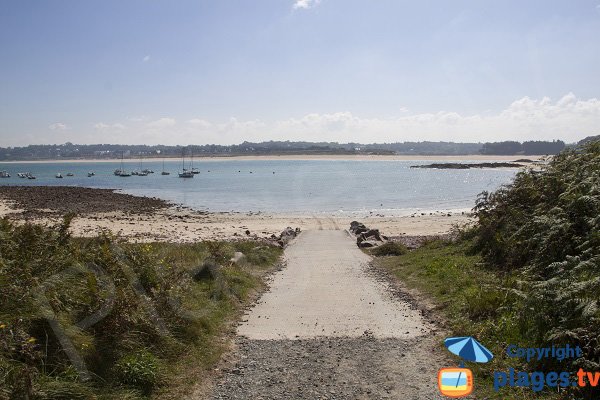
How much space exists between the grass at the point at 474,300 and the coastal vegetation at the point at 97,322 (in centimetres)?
417

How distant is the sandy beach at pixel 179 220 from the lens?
3219 cm

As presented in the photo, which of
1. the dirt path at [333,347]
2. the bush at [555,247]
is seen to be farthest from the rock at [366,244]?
the dirt path at [333,347]

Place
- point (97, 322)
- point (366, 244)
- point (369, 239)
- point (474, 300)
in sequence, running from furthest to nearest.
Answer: point (369, 239) < point (366, 244) < point (474, 300) < point (97, 322)

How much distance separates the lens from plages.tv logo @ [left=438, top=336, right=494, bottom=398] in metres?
6.20

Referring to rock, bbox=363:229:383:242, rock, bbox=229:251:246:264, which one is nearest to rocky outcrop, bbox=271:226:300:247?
→ rock, bbox=363:229:383:242

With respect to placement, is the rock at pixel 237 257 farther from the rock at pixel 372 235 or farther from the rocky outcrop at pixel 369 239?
the rock at pixel 372 235

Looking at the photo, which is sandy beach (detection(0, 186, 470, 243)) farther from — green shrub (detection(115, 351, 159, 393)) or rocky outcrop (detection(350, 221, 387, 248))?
green shrub (detection(115, 351, 159, 393))

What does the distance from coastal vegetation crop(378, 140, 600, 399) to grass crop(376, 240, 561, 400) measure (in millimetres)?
18

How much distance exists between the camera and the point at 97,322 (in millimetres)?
6562

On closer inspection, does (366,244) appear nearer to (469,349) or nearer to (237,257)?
(237,257)

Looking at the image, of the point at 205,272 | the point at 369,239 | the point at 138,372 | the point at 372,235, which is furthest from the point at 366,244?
the point at 138,372

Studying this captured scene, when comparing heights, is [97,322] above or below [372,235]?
above

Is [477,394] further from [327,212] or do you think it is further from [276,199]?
[276,199]

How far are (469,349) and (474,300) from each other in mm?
2029
